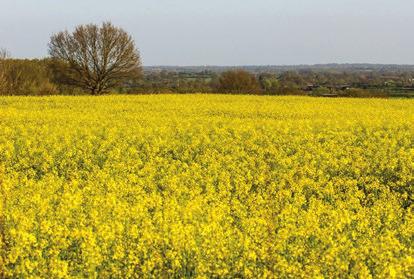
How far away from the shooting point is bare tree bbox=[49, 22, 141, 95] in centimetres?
4459

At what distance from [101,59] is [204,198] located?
121ft

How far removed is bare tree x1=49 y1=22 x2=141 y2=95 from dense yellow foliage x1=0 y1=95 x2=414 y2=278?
25980 millimetres

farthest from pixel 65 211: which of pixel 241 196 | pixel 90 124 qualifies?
pixel 90 124

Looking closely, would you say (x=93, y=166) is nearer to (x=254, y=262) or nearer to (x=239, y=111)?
(x=254, y=262)

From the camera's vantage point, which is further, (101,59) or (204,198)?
(101,59)

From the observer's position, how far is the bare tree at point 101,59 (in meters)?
44.6

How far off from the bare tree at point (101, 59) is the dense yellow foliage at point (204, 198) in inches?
1023

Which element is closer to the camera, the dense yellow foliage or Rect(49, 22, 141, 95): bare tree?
the dense yellow foliage

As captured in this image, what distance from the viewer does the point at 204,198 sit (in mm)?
9430

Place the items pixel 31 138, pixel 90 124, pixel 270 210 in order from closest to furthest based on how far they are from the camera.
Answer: pixel 270 210 → pixel 31 138 → pixel 90 124

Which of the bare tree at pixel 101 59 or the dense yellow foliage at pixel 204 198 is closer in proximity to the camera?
the dense yellow foliage at pixel 204 198

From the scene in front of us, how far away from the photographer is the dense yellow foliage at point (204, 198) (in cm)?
611

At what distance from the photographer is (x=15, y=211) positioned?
287 inches

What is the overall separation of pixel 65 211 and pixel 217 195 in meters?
3.09
